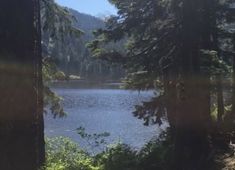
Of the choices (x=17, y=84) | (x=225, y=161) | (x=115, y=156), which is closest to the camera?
(x=17, y=84)

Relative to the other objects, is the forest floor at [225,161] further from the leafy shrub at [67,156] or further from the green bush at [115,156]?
the leafy shrub at [67,156]

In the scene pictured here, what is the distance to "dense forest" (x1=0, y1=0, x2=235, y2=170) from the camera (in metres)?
8.13

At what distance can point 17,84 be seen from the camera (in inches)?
318

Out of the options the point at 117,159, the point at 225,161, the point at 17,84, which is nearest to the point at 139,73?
the point at 117,159

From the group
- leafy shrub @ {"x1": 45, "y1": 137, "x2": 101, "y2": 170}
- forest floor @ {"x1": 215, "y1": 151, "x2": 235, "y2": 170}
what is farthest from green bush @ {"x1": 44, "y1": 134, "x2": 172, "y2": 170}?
forest floor @ {"x1": 215, "y1": 151, "x2": 235, "y2": 170}

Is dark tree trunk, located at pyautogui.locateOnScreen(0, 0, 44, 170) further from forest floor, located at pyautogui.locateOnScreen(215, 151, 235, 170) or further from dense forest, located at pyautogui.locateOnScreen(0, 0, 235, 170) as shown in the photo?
forest floor, located at pyautogui.locateOnScreen(215, 151, 235, 170)

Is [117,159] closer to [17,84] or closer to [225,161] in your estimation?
[225,161]

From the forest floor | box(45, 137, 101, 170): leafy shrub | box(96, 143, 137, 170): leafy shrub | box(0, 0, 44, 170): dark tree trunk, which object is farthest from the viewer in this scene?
box(96, 143, 137, 170): leafy shrub

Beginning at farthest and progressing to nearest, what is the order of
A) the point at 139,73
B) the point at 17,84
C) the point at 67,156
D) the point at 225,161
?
the point at 139,73 → the point at 67,156 → the point at 225,161 → the point at 17,84

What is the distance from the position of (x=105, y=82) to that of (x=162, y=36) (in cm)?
13408

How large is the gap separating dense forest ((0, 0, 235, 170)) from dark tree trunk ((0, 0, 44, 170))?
0.05 feet

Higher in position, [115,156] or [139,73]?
[139,73]

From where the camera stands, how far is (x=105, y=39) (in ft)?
68.8

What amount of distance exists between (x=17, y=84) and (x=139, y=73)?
1028 cm
